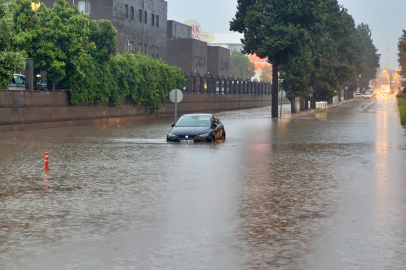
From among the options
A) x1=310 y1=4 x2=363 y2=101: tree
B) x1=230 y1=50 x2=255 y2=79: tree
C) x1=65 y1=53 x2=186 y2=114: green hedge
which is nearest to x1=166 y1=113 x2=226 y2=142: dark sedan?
x1=65 y1=53 x2=186 y2=114: green hedge

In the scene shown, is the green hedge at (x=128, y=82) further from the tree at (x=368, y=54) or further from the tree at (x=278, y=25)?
the tree at (x=368, y=54)

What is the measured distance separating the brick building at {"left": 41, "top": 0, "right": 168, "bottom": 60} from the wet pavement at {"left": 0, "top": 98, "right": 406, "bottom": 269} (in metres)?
62.0

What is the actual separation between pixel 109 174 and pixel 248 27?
1678 inches

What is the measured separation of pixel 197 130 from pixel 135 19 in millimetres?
62034

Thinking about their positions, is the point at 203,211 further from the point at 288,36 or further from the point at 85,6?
the point at 85,6

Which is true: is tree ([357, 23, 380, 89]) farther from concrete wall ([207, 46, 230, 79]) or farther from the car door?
the car door

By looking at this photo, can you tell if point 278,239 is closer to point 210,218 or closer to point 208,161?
point 210,218

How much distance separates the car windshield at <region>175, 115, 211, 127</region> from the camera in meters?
28.5

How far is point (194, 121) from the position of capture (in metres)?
28.8

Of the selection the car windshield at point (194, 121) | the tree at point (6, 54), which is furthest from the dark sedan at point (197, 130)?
the tree at point (6, 54)

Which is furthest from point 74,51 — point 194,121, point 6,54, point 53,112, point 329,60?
point 329,60

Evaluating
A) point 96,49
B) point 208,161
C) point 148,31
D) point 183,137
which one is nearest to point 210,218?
point 208,161

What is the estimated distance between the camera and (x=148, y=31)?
91250 millimetres

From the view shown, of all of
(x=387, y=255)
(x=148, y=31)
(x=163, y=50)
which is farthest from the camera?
(x=163, y=50)
